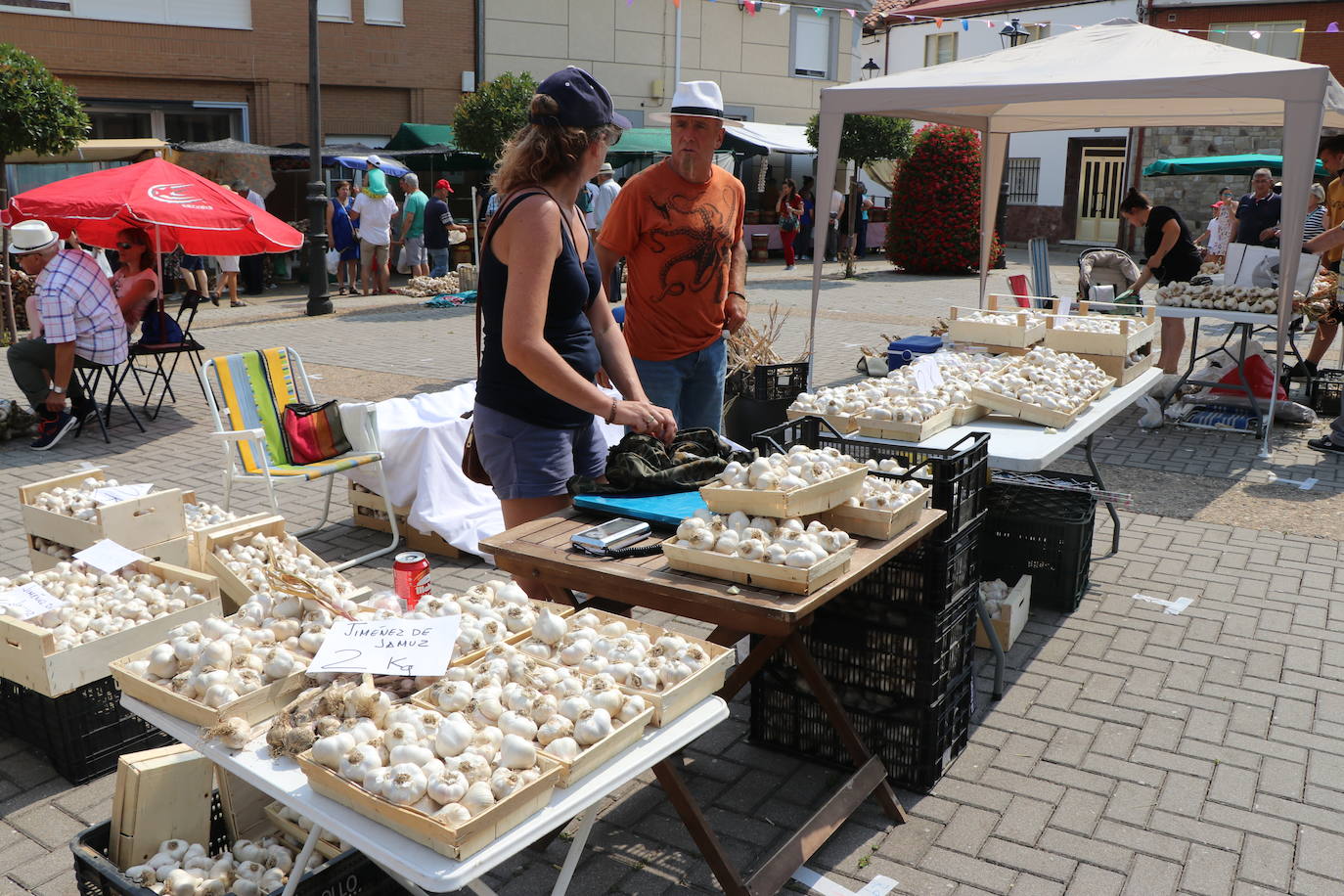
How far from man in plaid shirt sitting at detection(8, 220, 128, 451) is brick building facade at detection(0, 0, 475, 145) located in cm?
1158

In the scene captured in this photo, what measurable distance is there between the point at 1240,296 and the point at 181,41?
17769mm

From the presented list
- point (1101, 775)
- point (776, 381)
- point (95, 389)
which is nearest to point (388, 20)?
point (95, 389)

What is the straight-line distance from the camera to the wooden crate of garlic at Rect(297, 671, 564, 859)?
6.39ft

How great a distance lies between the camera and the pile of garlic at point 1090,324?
5887mm

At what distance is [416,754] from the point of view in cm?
207

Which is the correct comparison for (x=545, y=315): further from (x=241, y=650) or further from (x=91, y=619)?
(x=91, y=619)

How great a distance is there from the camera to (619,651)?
98.3 inches

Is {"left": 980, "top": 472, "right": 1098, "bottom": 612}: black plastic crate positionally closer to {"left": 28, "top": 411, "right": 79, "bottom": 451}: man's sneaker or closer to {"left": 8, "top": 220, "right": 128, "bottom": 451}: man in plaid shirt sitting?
{"left": 8, "top": 220, "right": 128, "bottom": 451}: man in plaid shirt sitting

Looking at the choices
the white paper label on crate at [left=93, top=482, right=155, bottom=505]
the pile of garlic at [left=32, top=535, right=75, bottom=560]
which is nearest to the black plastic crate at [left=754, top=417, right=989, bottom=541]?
the white paper label on crate at [left=93, top=482, right=155, bottom=505]

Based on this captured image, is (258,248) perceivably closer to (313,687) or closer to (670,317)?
(670,317)

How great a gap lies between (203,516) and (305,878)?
268 cm

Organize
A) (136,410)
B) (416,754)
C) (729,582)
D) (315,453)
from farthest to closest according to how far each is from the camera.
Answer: (136,410) < (315,453) < (729,582) < (416,754)

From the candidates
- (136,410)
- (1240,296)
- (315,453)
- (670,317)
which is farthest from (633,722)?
(136,410)

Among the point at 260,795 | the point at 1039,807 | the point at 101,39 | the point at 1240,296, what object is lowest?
the point at 1039,807
